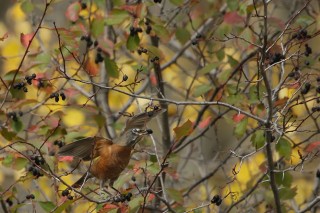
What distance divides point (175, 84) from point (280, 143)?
103 inches

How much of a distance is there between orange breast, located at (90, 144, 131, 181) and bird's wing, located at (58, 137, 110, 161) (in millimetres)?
83

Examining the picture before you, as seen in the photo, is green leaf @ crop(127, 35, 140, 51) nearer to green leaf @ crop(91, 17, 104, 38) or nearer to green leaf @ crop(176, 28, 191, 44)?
green leaf @ crop(91, 17, 104, 38)

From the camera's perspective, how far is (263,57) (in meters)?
2.93

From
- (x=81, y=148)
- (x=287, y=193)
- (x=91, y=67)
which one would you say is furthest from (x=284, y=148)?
(x=91, y=67)

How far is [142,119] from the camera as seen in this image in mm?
3518

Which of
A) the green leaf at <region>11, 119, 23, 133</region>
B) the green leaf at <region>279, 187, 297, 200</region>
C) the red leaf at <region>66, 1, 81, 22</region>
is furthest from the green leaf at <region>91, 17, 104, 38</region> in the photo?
the green leaf at <region>279, 187, 297, 200</region>

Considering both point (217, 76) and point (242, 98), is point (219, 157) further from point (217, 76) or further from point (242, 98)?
point (242, 98)

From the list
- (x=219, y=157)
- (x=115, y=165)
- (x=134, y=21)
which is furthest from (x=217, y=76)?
(x=115, y=165)

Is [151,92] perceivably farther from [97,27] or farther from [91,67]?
[97,27]

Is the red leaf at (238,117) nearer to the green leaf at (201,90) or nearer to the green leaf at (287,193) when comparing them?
the green leaf at (201,90)

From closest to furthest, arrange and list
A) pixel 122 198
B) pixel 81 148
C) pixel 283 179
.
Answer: pixel 122 198 < pixel 81 148 < pixel 283 179

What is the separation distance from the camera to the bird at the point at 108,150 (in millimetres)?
3627

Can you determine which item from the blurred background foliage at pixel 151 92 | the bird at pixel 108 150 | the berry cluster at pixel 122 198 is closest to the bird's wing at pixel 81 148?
the bird at pixel 108 150

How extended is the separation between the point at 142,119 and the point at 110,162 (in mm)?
379
